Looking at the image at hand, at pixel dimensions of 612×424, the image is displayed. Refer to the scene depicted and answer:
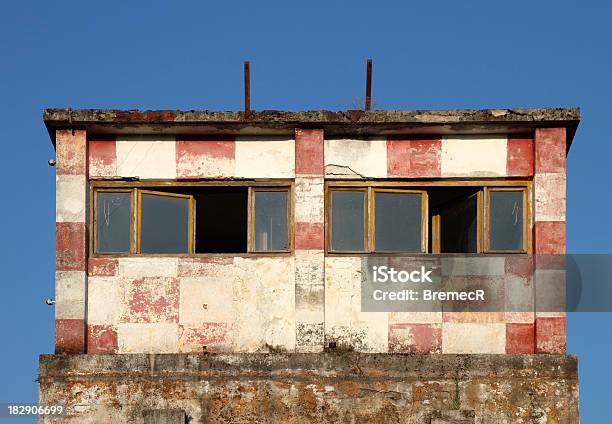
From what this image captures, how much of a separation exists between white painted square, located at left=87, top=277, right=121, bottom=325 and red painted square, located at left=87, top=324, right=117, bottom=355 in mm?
95

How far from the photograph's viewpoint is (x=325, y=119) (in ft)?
74.7

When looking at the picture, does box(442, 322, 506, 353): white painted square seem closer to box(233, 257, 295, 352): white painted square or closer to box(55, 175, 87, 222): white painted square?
box(233, 257, 295, 352): white painted square

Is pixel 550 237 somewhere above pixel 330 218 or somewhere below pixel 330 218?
below

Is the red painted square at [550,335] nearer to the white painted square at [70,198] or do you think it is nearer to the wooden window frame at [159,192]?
the wooden window frame at [159,192]

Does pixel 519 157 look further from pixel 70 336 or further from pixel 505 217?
pixel 70 336

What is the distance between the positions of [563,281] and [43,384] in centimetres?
831

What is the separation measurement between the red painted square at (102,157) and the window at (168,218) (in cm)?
28

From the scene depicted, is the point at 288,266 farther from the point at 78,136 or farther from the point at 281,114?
the point at 78,136

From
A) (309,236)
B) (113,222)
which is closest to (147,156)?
(113,222)

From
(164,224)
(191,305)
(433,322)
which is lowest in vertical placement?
(433,322)

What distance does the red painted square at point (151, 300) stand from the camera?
22.6 metres

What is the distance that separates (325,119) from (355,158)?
0.83 m

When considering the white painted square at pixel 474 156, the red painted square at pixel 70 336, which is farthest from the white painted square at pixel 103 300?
the white painted square at pixel 474 156

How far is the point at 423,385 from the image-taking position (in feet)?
72.1
